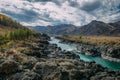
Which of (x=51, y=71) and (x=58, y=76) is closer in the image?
(x=58, y=76)

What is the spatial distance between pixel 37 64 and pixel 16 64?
8.00m

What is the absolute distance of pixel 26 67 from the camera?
278ft

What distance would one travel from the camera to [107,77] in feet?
231

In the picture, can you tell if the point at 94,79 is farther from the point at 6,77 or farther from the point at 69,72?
the point at 6,77

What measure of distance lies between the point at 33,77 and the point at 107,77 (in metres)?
23.0

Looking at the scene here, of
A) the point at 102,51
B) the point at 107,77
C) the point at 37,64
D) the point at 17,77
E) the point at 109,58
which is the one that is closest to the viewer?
the point at 107,77

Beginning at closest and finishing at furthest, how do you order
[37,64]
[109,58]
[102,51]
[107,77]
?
[107,77] < [37,64] < [109,58] < [102,51]

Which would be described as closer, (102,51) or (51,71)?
(51,71)

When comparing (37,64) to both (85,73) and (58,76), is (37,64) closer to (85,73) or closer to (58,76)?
(58,76)

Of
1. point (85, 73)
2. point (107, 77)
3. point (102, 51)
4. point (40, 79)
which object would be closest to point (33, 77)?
point (40, 79)

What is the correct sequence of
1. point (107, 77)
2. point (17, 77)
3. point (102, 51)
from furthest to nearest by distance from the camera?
point (102, 51) < point (17, 77) < point (107, 77)

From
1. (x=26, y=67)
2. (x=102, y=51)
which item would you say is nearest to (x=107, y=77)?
(x=26, y=67)

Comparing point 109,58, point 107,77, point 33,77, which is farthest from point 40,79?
point 109,58

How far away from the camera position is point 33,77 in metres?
72.9
